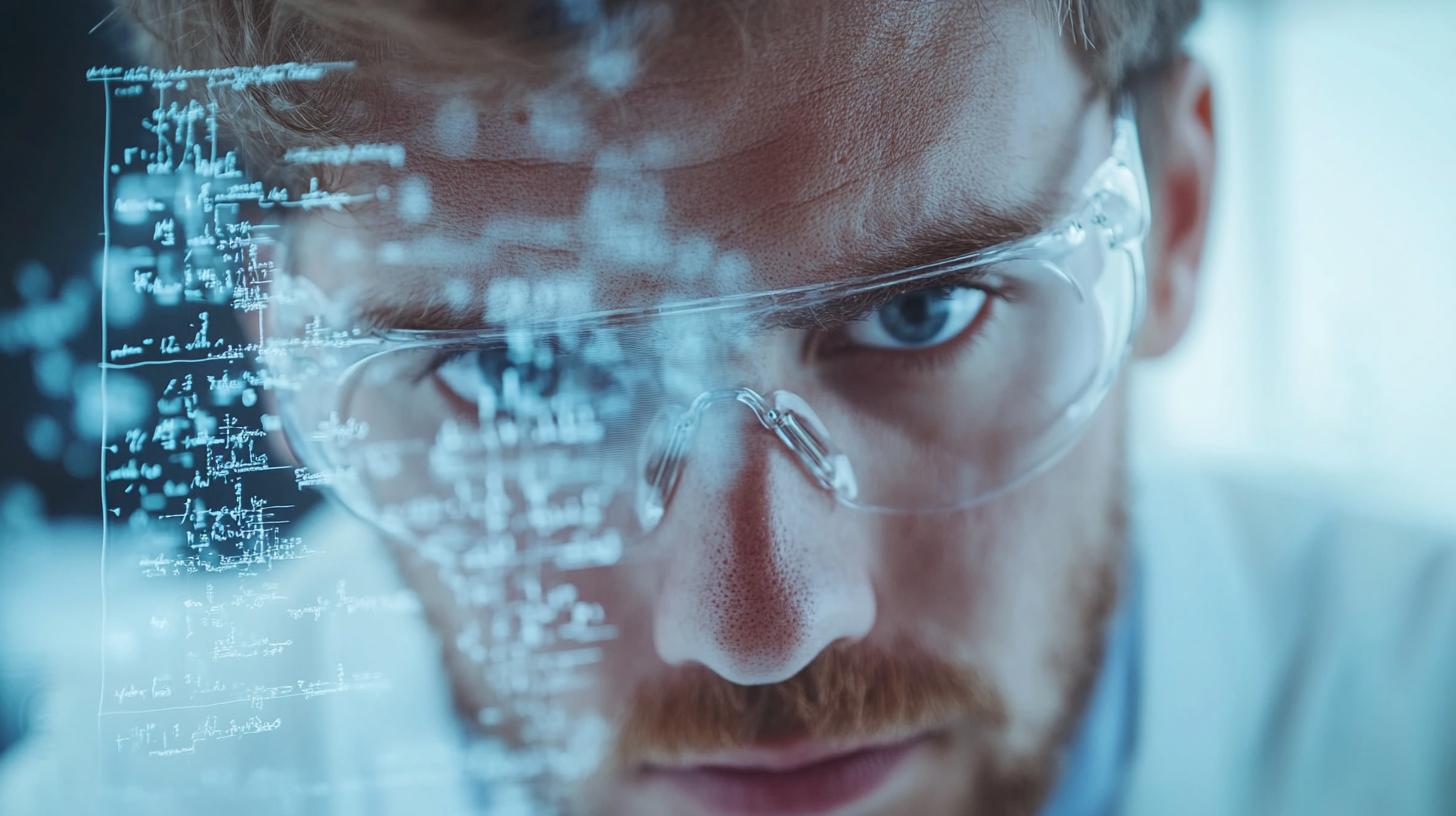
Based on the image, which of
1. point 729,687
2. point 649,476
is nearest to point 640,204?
point 649,476

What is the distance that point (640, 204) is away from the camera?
33cm

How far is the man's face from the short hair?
18 millimetres

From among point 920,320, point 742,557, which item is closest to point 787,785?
point 742,557

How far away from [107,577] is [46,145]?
0.18 meters

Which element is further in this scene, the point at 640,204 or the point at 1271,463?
the point at 1271,463

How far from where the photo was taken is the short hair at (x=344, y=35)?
0.31 meters

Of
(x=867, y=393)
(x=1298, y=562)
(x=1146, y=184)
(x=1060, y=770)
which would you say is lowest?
(x=1060, y=770)

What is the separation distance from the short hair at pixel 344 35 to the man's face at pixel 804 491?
0.02 meters

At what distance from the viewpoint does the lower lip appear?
400 mm

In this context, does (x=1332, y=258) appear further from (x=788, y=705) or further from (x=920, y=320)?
(x=788, y=705)

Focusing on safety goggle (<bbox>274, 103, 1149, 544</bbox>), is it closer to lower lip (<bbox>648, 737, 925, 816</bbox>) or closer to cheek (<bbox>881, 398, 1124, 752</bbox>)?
cheek (<bbox>881, 398, 1124, 752</bbox>)

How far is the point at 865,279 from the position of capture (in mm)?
350

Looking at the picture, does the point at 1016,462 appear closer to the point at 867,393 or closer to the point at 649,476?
the point at 867,393

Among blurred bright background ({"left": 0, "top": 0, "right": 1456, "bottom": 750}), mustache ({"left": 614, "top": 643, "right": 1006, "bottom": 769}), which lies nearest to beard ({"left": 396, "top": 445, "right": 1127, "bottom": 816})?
mustache ({"left": 614, "top": 643, "right": 1006, "bottom": 769})
